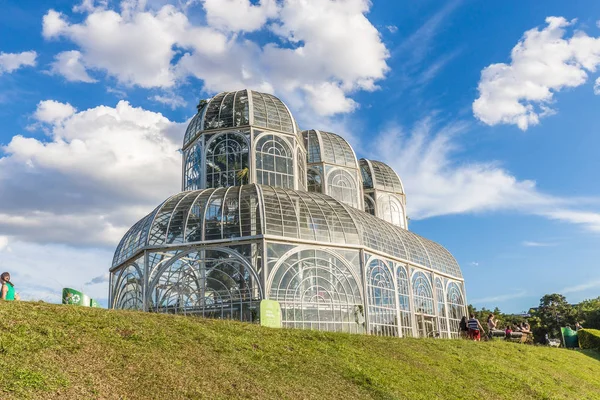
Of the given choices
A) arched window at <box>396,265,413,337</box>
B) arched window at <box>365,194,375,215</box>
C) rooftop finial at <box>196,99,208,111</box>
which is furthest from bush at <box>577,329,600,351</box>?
rooftop finial at <box>196,99,208,111</box>

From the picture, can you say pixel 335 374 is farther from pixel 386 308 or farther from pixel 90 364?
pixel 386 308

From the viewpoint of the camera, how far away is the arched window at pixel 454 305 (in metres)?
39.7

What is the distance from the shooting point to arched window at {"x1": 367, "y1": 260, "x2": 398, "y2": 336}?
29.2 meters

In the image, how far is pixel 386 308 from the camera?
101 ft

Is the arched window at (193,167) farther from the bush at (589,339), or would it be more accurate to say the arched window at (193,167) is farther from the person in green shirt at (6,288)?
the bush at (589,339)

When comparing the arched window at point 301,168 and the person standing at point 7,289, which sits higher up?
the arched window at point 301,168

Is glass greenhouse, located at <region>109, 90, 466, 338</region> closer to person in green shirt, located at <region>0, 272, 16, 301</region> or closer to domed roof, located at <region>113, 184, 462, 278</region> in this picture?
domed roof, located at <region>113, 184, 462, 278</region>

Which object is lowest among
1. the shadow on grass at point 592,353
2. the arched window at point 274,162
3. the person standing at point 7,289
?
the shadow on grass at point 592,353

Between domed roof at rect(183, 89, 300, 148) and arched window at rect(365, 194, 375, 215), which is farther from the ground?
domed roof at rect(183, 89, 300, 148)

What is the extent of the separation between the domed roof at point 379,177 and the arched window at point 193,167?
18.4m

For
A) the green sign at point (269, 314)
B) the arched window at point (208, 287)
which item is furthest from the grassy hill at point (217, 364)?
the arched window at point (208, 287)

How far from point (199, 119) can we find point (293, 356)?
81.1 ft

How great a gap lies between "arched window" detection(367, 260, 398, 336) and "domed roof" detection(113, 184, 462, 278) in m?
1.17

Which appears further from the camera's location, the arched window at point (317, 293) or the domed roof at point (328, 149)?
the domed roof at point (328, 149)
